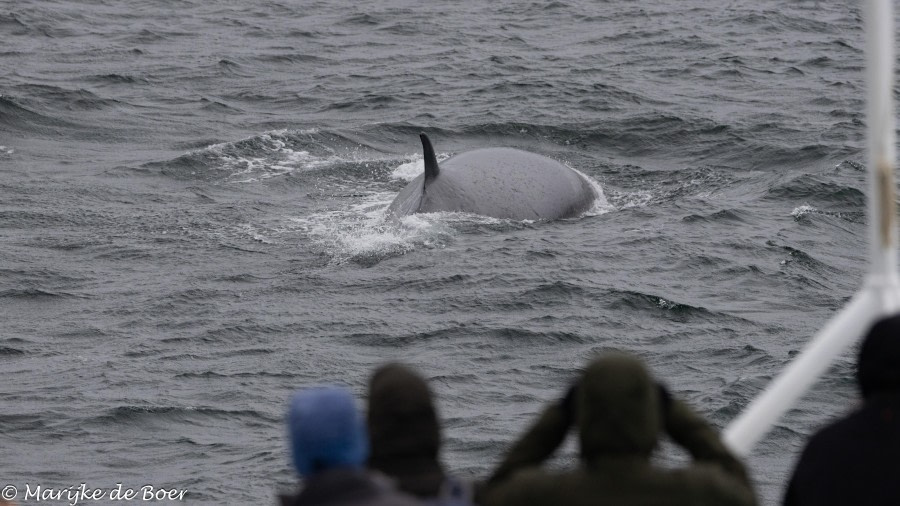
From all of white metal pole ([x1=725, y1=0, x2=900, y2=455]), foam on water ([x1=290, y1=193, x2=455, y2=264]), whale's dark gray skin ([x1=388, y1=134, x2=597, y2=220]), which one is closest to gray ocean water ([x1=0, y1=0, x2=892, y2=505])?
foam on water ([x1=290, y1=193, x2=455, y2=264])

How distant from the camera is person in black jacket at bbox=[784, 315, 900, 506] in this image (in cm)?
434

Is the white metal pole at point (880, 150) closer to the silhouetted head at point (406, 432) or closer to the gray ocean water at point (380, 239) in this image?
the silhouetted head at point (406, 432)

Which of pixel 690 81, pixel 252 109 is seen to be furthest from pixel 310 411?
pixel 690 81

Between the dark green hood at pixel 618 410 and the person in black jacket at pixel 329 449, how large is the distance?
1.73 feet

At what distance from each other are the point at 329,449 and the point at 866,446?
1571 millimetres

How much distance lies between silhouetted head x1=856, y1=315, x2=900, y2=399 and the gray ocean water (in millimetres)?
6020

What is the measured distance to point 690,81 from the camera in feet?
92.6

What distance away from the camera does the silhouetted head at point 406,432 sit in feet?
14.4

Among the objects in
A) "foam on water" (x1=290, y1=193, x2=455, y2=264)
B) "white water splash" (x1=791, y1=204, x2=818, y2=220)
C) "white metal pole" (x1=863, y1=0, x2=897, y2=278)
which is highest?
"white metal pole" (x1=863, y1=0, x2=897, y2=278)

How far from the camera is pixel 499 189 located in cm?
1795

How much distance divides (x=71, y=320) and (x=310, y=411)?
11320 millimetres

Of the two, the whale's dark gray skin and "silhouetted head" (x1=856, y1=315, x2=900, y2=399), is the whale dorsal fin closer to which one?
the whale's dark gray skin

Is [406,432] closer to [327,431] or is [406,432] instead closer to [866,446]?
[327,431]

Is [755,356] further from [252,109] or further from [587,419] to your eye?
[252,109]
